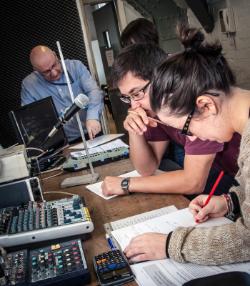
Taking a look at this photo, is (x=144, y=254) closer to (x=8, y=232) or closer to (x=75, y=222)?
(x=75, y=222)

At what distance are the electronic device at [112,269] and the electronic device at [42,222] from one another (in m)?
0.15

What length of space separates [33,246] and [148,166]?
733 millimetres

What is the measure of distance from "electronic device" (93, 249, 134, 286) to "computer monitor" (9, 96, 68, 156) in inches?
46.5

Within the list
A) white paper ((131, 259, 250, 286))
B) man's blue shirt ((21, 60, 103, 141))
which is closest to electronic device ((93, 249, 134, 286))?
white paper ((131, 259, 250, 286))

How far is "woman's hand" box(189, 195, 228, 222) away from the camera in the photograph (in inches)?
42.1

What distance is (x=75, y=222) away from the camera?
106 centimetres

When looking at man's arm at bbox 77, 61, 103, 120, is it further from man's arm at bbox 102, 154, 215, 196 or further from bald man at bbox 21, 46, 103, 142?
man's arm at bbox 102, 154, 215, 196

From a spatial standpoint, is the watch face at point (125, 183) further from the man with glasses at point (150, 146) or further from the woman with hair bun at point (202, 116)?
the woman with hair bun at point (202, 116)

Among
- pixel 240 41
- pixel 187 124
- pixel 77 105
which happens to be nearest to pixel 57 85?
pixel 77 105

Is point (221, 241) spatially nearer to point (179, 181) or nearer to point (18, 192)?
point (179, 181)

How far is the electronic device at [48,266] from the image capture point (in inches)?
32.7

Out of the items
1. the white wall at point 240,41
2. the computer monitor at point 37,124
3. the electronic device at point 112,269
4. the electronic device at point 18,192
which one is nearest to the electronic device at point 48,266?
the electronic device at point 112,269

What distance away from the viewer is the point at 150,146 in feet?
5.92

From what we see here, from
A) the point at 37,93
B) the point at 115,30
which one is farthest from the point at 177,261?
the point at 115,30
